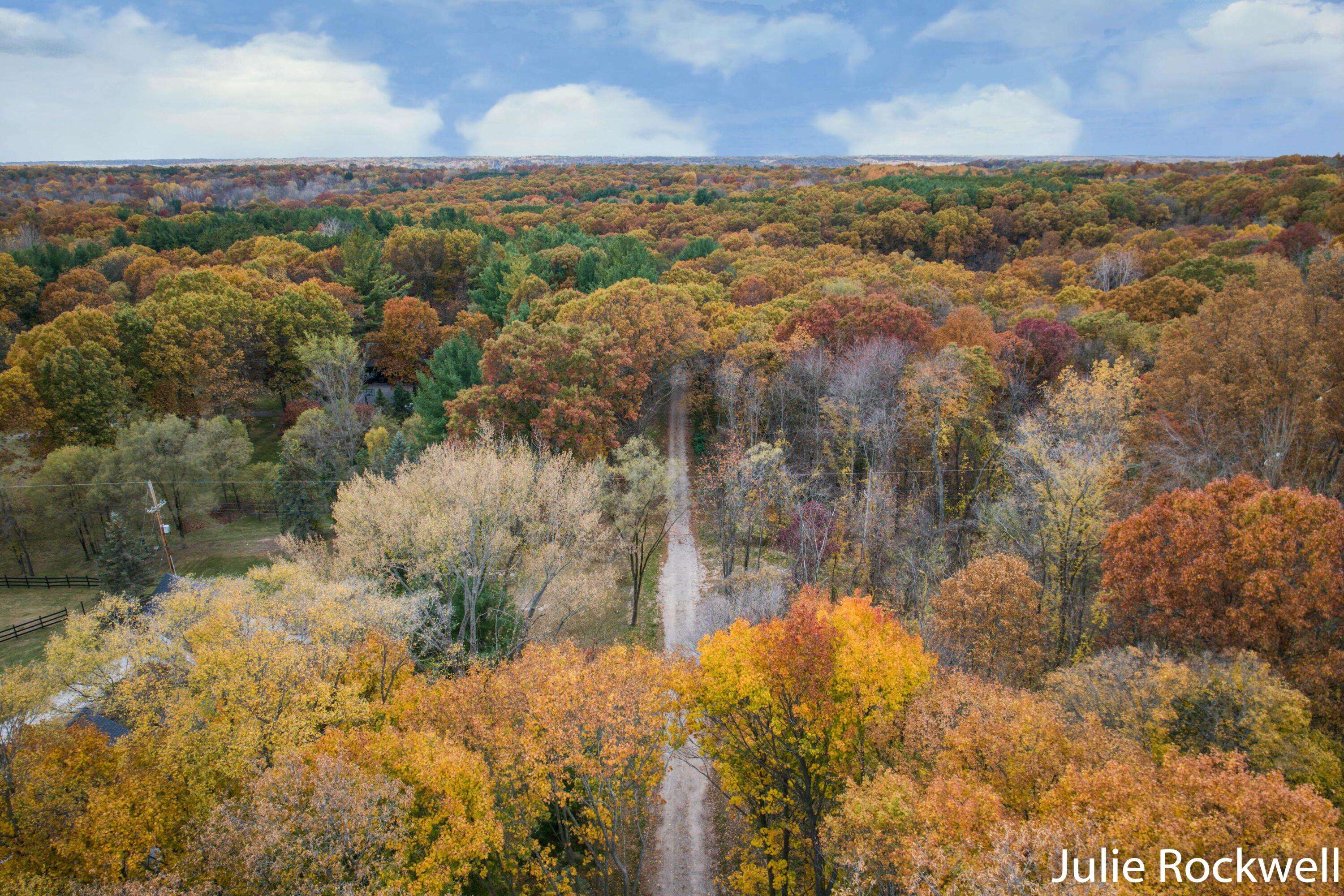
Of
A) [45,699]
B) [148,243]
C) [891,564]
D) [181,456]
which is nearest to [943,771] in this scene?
[891,564]

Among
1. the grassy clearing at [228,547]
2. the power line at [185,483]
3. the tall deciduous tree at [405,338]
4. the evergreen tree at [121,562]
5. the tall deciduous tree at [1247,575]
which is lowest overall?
the grassy clearing at [228,547]

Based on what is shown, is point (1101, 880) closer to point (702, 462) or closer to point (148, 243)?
point (702, 462)

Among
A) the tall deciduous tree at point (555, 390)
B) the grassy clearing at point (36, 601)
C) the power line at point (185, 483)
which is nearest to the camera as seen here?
the tall deciduous tree at point (555, 390)

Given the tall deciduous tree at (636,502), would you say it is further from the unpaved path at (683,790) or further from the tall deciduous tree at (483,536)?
the tall deciduous tree at (483,536)

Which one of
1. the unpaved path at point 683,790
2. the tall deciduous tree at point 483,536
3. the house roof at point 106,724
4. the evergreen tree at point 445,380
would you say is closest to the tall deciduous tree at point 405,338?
the evergreen tree at point 445,380

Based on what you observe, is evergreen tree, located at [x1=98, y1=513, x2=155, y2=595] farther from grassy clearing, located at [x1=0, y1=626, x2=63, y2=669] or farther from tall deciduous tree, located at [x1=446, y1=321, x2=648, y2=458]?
tall deciduous tree, located at [x1=446, y1=321, x2=648, y2=458]

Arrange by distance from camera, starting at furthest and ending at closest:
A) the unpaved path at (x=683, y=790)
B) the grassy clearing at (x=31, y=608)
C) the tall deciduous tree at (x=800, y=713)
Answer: the grassy clearing at (x=31, y=608) → the unpaved path at (x=683, y=790) → the tall deciduous tree at (x=800, y=713)
